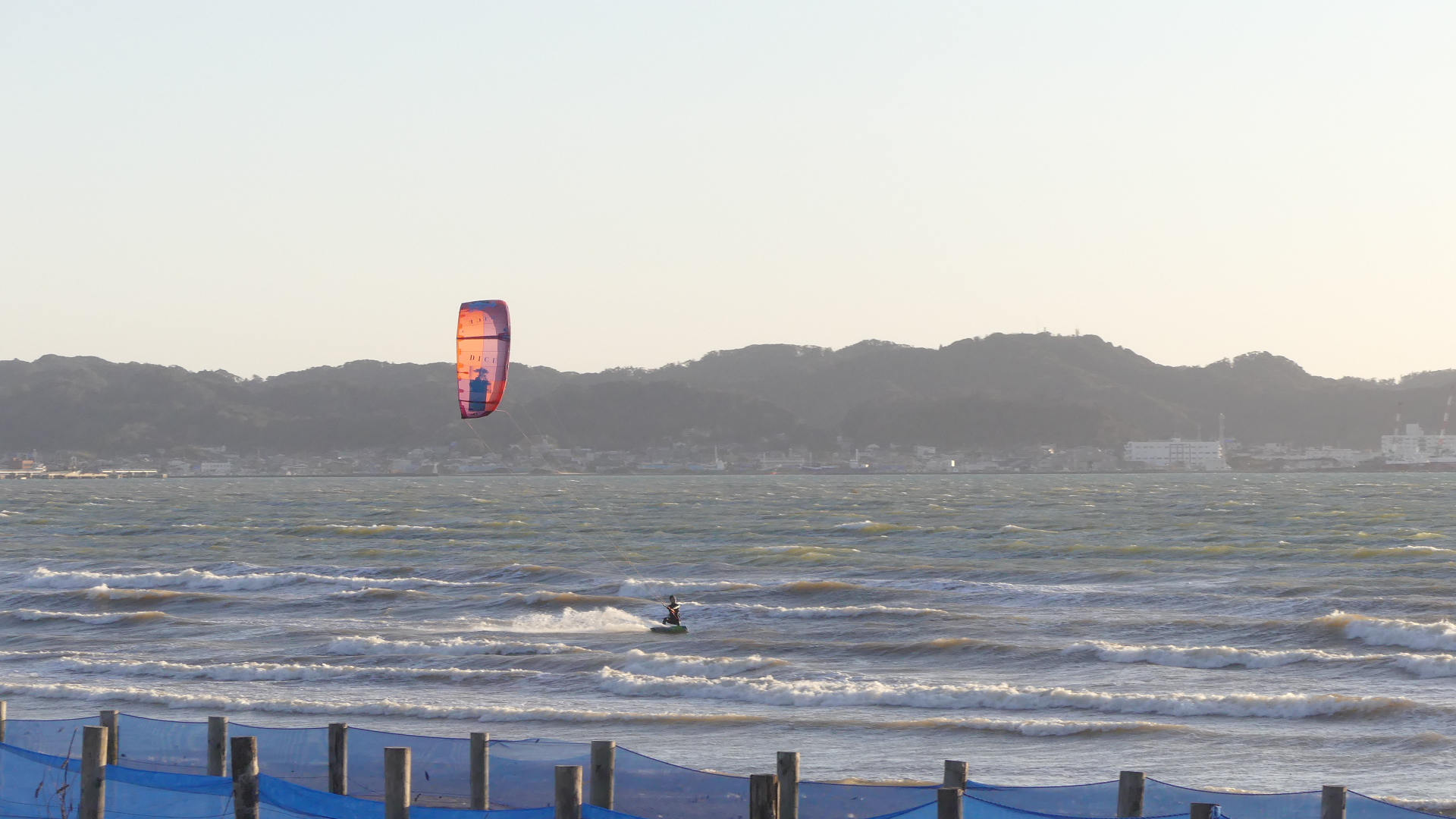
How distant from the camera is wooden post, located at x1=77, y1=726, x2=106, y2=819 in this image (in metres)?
10.6

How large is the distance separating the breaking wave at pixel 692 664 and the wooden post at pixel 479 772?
11.8 metres

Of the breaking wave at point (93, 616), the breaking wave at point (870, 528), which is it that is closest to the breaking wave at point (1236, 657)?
the breaking wave at point (93, 616)

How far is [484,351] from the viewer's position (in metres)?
27.4

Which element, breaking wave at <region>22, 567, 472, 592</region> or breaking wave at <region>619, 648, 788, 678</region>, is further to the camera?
breaking wave at <region>22, 567, 472, 592</region>

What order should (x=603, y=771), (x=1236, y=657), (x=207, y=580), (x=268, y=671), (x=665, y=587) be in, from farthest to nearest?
(x=207, y=580), (x=665, y=587), (x=1236, y=657), (x=268, y=671), (x=603, y=771)

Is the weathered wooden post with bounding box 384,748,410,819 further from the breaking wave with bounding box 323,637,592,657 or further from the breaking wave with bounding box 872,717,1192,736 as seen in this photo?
the breaking wave with bounding box 323,637,592,657

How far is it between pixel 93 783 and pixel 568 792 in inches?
145

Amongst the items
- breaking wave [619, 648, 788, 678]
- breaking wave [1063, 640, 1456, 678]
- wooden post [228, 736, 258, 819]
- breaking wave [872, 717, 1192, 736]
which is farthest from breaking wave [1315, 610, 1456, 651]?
wooden post [228, 736, 258, 819]

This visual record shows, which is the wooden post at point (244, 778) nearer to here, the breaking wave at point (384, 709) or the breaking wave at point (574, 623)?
the breaking wave at point (384, 709)

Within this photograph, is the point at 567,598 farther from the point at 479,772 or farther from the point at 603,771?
the point at 603,771

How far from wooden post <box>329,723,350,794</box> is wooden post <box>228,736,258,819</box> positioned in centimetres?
146

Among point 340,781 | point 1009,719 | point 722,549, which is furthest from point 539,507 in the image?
point 340,781

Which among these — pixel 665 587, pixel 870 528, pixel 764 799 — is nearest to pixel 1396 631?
pixel 665 587

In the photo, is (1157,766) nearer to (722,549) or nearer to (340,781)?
(340,781)
